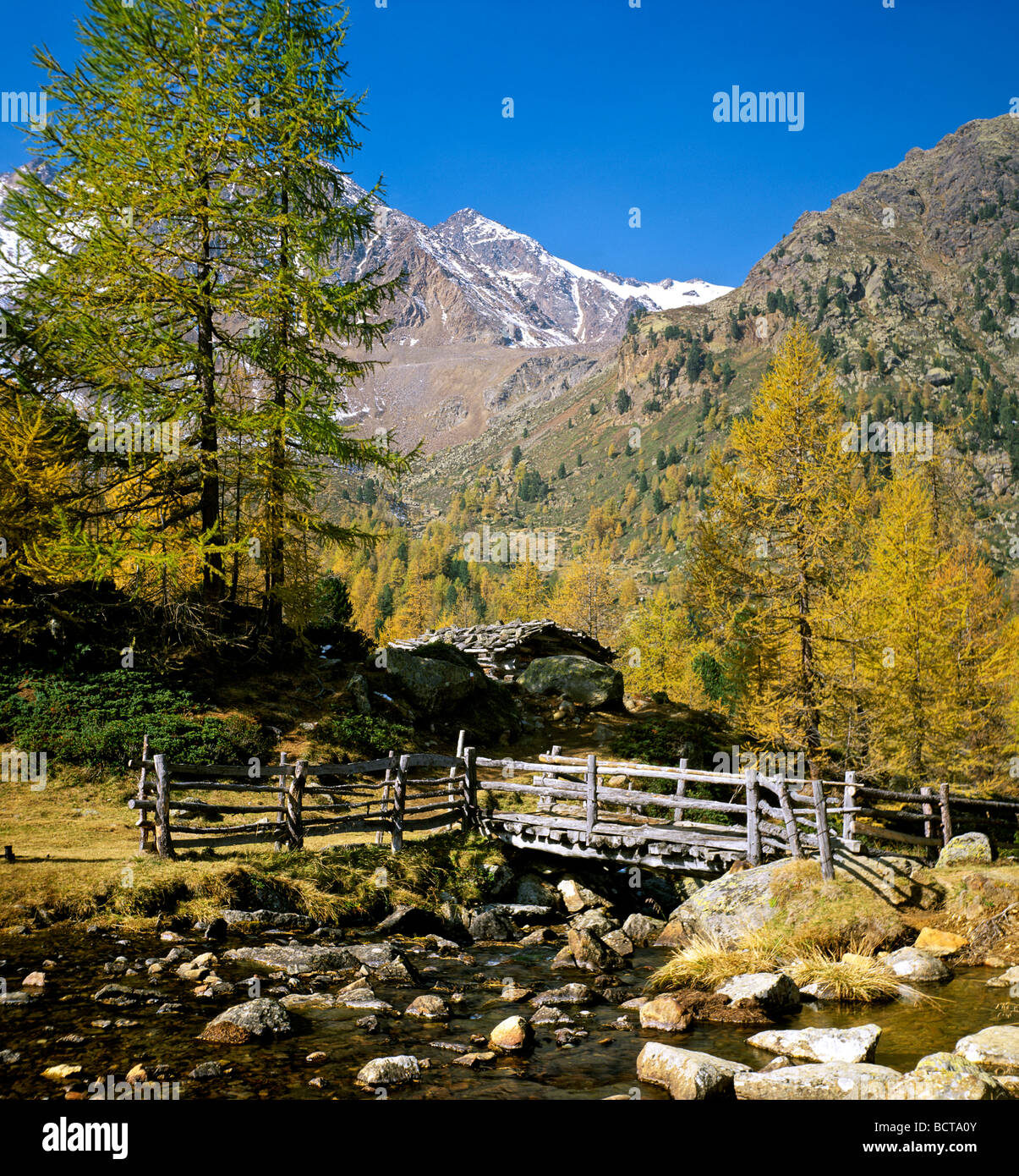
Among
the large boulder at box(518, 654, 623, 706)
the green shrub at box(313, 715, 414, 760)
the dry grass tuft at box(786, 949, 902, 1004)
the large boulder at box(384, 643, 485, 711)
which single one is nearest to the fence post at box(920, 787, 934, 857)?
the dry grass tuft at box(786, 949, 902, 1004)

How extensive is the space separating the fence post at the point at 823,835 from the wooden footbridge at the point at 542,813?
20 mm

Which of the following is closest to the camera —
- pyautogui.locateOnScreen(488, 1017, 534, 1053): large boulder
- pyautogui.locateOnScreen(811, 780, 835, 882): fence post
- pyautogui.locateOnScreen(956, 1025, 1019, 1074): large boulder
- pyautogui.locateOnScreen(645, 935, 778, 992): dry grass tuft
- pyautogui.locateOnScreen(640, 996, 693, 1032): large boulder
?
pyautogui.locateOnScreen(956, 1025, 1019, 1074): large boulder

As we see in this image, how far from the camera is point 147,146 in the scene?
56.2 feet

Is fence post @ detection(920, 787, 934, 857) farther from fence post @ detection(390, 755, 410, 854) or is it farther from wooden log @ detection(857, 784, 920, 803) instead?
fence post @ detection(390, 755, 410, 854)

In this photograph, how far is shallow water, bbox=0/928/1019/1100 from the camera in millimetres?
6258

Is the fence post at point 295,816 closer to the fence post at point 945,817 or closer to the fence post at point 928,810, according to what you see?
the fence post at point 928,810

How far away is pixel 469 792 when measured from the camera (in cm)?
1653

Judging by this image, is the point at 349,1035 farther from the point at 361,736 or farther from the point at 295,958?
the point at 361,736

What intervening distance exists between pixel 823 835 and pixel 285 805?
29.9 ft

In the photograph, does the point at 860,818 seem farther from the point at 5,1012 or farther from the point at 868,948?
the point at 5,1012

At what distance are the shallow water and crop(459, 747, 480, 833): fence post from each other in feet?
20.8

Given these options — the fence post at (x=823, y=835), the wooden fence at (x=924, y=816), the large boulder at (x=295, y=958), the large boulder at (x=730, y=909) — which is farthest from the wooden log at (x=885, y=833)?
the large boulder at (x=295, y=958)

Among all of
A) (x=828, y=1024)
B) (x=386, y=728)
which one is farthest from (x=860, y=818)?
(x=828, y=1024)
